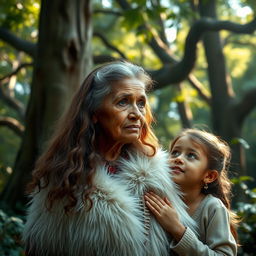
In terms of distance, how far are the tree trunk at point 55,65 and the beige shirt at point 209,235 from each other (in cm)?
334

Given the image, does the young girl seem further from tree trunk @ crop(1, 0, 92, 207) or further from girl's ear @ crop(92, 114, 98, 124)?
tree trunk @ crop(1, 0, 92, 207)

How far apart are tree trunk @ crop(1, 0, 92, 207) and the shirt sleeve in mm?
3452

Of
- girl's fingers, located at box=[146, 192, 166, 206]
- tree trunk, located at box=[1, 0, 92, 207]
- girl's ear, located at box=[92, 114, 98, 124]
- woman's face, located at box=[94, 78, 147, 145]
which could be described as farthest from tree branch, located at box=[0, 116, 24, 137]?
girl's fingers, located at box=[146, 192, 166, 206]

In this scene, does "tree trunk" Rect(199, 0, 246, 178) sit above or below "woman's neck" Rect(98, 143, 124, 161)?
below

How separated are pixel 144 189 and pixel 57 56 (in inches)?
143

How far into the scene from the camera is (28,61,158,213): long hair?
100 inches

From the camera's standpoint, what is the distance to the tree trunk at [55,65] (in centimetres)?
594

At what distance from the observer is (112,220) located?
8.23ft

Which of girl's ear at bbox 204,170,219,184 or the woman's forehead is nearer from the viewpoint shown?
the woman's forehead

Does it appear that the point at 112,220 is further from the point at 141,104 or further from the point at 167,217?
the point at 141,104

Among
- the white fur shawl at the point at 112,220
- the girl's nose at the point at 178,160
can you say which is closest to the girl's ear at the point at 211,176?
the girl's nose at the point at 178,160

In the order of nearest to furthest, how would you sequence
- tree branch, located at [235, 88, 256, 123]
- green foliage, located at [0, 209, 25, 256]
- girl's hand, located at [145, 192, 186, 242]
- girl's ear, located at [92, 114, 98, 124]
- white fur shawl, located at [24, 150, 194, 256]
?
white fur shawl, located at [24, 150, 194, 256], girl's hand, located at [145, 192, 186, 242], girl's ear, located at [92, 114, 98, 124], green foliage, located at [0, 209, 25, 256], tree branch, located at [235, 88, 256, 123]

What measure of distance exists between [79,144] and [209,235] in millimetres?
978

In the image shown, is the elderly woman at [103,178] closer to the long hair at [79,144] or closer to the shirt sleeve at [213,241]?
the long hair at [79,144]
